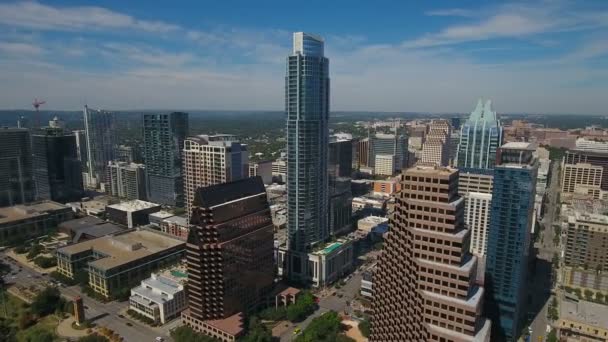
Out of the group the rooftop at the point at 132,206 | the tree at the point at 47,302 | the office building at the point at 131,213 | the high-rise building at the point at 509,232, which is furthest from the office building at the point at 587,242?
the rooftop at the point at 132,206

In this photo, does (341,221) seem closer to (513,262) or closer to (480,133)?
(480,133)

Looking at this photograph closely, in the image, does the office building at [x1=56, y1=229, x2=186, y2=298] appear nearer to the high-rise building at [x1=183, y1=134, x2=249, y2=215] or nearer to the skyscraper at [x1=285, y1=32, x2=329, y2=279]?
the high-rise building at [x1=183, y1=134, x2=249, y2=215]

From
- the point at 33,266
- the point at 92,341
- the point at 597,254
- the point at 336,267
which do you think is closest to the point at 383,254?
the point at 336,267

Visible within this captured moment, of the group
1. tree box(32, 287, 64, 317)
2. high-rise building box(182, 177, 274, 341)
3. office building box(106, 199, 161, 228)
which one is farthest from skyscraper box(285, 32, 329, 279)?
office building box(106, 199, 161, 228)

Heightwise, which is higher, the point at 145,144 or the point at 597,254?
the point at 145,144

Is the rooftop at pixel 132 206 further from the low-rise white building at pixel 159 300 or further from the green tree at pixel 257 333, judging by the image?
the green tree at pixel 257 333

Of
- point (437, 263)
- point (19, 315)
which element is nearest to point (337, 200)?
point (437, 263)
